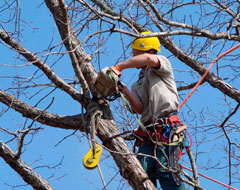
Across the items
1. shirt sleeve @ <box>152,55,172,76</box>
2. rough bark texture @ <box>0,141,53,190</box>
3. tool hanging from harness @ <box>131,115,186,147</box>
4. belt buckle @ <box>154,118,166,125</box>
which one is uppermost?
shirt sleeve @ <box>152,55,172,76</box>

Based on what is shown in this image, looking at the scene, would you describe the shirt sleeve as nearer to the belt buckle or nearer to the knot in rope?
the belt buckle

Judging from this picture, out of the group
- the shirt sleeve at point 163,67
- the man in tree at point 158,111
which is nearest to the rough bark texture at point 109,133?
the man in tree at point 158,111

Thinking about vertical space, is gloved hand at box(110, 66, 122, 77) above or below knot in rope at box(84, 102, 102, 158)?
above

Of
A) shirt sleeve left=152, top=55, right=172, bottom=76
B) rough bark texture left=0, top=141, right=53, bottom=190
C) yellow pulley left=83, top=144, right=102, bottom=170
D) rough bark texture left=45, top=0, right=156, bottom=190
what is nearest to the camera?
rough bark texture left=45, top=0, right=156, bottom=190

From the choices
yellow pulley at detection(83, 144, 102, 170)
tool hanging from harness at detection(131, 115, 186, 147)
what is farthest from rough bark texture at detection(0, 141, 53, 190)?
tool hanging from harness at detection(131, 115, 186, 147)

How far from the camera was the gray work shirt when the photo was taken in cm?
387

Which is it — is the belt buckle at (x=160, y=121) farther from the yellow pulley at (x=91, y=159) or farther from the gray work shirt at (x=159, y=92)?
the yellow pulley at (x=91, y=159)

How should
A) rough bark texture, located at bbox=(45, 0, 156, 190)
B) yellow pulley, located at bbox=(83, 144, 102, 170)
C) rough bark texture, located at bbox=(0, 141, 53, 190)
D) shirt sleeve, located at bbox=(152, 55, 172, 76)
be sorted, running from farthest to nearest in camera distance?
1. rough bark texture, located at bbox=(0, 141, 53, 190)
2. shirt sleeve, located at bbox=(152, 55, 172, 76)
3. yellow pulley, located at bbox=(83, 144, 102, 170)
4. rough bark texture, located at bbox=(45, 0, 156, 190)

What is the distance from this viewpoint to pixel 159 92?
3.90 metres

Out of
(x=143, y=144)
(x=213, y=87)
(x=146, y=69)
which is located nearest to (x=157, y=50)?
(x=146, y=69)

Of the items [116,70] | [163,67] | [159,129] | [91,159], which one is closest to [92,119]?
[91,159]

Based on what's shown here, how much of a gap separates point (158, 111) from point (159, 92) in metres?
0.16

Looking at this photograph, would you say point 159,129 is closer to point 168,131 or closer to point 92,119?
point 168,131

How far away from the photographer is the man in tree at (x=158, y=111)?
3688mm
